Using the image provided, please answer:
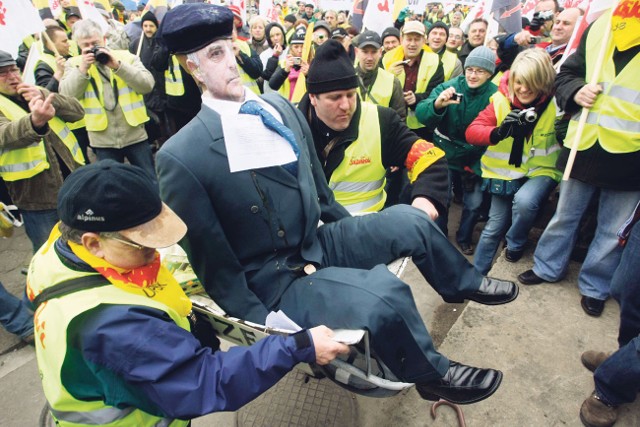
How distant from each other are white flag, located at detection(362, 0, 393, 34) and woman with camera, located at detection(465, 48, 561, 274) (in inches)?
104

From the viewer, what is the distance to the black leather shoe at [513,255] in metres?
3.18

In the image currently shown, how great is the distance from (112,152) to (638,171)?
4710mm

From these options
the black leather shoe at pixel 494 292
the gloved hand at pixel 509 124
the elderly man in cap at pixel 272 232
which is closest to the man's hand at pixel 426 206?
the elderly man in cap at pixel 272 232

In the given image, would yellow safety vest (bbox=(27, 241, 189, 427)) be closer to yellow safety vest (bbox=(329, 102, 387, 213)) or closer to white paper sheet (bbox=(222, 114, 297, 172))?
white paper sheet (bbox=(222, 114, 297, 172))

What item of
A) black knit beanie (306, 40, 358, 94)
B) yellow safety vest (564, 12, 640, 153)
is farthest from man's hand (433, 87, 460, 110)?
black knit beanie (306, 40, 358, 94)

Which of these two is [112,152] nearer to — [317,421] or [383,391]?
[317,421]

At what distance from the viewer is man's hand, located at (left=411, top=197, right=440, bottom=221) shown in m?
1.99

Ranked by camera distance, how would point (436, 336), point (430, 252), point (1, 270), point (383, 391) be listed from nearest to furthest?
point (383, 391), point (430, 252), point (436, 336), point (1, 270)

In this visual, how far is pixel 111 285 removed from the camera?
4.12 ft

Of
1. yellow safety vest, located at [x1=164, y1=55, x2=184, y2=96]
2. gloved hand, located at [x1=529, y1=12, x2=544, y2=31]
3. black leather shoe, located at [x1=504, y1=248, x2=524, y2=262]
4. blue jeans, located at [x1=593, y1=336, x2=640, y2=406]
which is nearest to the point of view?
blue jeans, located at [x1=593, y1=336, x2=640, y2=406]

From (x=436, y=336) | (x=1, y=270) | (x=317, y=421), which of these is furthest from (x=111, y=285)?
(x=1, y=270)

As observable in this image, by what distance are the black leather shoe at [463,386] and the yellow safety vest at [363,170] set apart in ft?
3.83

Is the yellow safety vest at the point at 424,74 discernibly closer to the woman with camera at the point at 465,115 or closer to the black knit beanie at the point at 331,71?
the woman with camera at the point at 465,115

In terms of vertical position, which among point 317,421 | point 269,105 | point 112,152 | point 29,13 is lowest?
point 317,421
